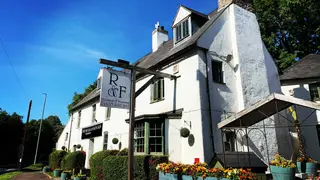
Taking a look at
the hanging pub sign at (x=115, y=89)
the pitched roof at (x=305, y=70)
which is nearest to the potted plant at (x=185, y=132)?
the hanging pub sign at (x=115, y=89)

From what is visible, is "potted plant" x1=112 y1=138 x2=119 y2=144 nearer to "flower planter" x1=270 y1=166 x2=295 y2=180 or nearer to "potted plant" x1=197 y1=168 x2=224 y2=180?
"potted plant" x1=197 y1=168 x2=224 y2=180

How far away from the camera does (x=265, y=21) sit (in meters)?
26.2

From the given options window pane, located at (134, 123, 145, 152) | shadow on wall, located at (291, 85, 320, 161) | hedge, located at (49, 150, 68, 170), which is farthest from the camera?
hedge, located at (49, 150, 68, 170)

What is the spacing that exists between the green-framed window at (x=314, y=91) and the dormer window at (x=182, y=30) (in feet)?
32.7

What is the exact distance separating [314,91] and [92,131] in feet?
59.9

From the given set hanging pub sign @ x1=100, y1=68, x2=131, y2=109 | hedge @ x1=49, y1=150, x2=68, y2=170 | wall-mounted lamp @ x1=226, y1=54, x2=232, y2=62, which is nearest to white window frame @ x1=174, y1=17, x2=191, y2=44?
wall-mounted lamp @ x1=226, y1=54, x2=232, y2=62

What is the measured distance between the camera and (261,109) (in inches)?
355

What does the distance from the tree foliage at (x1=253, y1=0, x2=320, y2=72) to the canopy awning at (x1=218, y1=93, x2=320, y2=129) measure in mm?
16149

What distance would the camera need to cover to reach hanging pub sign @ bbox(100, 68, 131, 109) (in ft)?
30.6

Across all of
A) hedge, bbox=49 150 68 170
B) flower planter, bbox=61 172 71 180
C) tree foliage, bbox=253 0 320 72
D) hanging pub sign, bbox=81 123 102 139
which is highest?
tree foliage, bbox=253 0 320 72

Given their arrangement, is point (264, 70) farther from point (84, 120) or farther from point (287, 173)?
point (84, 120)

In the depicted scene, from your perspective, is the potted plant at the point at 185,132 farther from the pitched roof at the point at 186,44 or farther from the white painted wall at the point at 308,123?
the white painted wall at the point at 308,123

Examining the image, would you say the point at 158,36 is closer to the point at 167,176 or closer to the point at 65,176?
the point at 65,176

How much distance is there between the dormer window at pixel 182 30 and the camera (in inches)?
540
